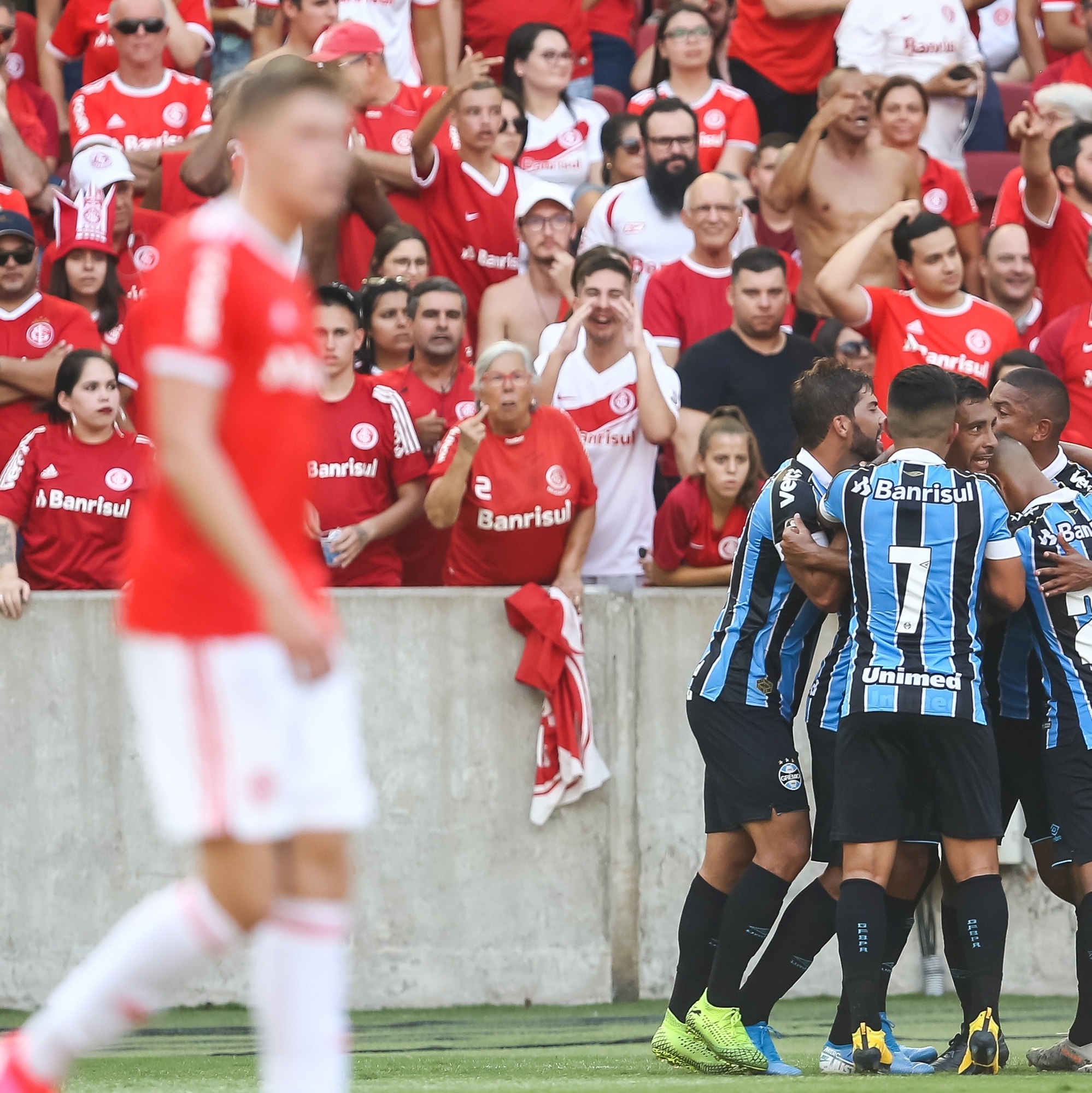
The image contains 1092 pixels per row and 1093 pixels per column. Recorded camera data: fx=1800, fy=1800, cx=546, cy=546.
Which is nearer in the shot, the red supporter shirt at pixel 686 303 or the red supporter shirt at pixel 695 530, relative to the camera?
the red supporter shirt at pixel 695 530

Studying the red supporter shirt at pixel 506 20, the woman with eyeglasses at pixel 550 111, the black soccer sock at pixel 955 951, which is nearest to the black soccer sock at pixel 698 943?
the black soccer sock at pixel 955 951

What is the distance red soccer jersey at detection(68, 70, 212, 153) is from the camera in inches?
406

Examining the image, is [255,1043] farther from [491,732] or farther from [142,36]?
[142,36]

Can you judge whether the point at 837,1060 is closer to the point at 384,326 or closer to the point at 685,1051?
the point at 685,1051

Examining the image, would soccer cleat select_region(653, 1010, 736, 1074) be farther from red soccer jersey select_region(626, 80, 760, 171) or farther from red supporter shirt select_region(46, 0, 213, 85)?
red supporter shirt select_region(46, 0, 213, 85)

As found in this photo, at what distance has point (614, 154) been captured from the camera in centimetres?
1043

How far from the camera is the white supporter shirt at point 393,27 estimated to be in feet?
36.4

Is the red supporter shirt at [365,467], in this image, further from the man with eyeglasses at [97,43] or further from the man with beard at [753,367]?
the man with eyeglasses at [97,43]

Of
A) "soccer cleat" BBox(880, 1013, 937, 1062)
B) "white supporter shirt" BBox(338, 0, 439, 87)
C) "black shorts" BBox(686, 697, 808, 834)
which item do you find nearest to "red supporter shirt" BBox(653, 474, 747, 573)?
"black shorts" BBox(686, 697, 808, 834)

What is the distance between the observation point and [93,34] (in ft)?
37.7

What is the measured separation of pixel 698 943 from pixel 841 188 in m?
5.18

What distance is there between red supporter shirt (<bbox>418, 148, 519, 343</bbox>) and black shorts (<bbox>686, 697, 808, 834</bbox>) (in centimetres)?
442

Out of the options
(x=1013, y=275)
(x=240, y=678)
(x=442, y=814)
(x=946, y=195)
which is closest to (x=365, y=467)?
(x=442, y=814)

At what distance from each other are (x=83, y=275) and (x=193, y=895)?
21.0ft
